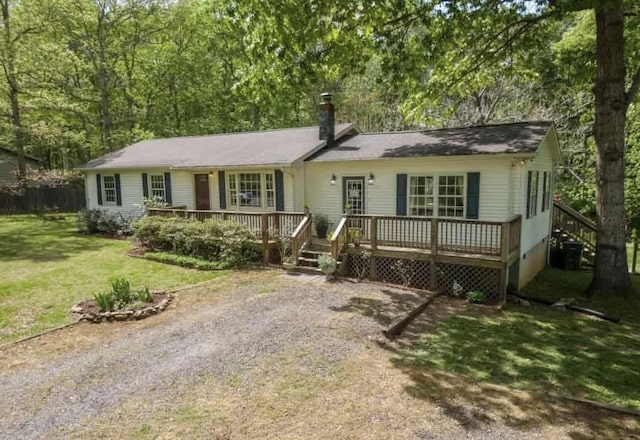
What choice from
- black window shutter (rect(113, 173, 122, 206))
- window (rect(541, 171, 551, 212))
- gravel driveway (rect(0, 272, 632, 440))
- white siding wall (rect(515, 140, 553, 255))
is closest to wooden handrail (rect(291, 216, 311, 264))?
gravel driveway (rect(0, 272, 632, 440))

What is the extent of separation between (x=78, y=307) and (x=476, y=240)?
8.98m

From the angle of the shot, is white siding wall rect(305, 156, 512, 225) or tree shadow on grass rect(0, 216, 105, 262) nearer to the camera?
white siding wall rect(305, 156, 512, 225)

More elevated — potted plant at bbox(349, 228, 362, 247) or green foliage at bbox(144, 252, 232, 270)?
potted plant at bbox(349, 228, 362, 247)

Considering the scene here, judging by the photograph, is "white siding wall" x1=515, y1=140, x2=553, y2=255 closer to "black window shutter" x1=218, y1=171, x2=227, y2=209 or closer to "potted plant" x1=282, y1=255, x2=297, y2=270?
"potted plant" x1=282, y1=255, x2=297, y2=270

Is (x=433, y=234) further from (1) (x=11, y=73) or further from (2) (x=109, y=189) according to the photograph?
(1) (x=11, y=73)

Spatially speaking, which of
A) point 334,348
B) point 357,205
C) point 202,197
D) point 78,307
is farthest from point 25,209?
point 334,348

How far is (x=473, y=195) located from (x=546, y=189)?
458cm

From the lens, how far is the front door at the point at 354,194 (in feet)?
41.2

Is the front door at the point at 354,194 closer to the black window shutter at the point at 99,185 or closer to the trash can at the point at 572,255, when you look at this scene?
the trash can at the point at 572,255

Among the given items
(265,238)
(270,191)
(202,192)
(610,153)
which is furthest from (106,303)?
(610,153)

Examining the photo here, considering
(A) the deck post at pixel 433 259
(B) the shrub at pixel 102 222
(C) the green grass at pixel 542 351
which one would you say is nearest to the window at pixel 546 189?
(C) the green grass at pixel 542 351

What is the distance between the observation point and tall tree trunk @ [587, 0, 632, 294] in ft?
31.7

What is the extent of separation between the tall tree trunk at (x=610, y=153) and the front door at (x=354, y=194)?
6.19 m

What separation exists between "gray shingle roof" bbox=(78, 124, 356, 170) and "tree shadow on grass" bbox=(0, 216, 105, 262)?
3.32 meters
